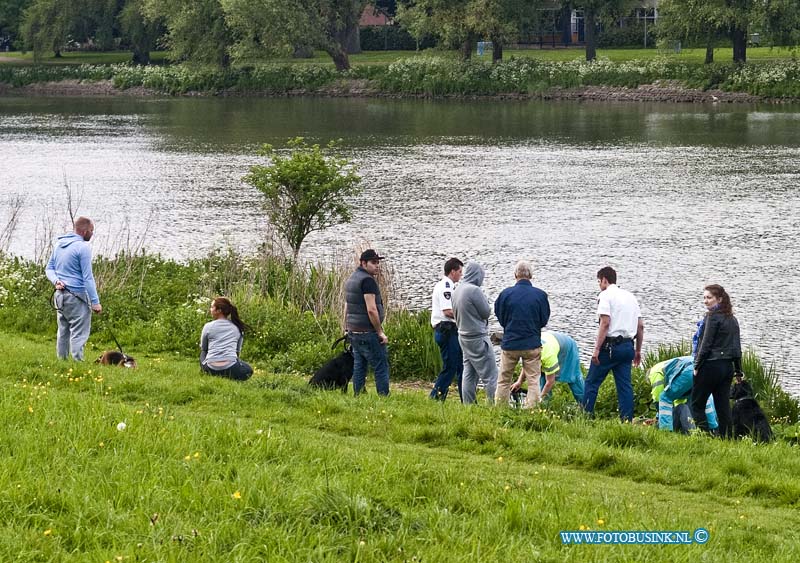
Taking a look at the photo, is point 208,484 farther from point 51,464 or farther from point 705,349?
point 705,349

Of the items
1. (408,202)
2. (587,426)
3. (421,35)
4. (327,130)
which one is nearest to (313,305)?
(587,426)

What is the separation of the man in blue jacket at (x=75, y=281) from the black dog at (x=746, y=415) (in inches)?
267

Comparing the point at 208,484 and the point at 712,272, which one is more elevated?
the point at 208,484

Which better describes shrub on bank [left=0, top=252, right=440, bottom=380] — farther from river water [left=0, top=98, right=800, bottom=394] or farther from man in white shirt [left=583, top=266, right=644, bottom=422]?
man in white shirt [left=583, top=266, right=644, bottom=422]

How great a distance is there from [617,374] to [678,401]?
3.26 ft

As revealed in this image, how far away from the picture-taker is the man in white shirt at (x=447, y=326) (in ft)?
43.2

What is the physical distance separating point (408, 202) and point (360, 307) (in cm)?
2141

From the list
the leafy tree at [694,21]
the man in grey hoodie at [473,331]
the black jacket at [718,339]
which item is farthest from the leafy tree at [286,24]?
the black jacket at [718,339]

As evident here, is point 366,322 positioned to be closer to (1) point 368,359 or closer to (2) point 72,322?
(1) point 368,359

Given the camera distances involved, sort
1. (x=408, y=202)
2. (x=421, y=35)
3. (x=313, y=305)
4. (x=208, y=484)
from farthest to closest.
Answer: (x=421, y=35) → (x=408, y=202) → (x=313, y=305) → (x=208, y=484)

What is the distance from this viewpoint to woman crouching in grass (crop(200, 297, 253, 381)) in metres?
12.8

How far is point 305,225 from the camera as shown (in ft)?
74.1

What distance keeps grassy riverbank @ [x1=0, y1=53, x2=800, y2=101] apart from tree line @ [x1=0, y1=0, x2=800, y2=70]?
1474 mm

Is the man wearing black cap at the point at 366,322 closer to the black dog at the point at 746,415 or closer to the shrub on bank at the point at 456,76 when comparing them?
the black dog at the point at 746,415
